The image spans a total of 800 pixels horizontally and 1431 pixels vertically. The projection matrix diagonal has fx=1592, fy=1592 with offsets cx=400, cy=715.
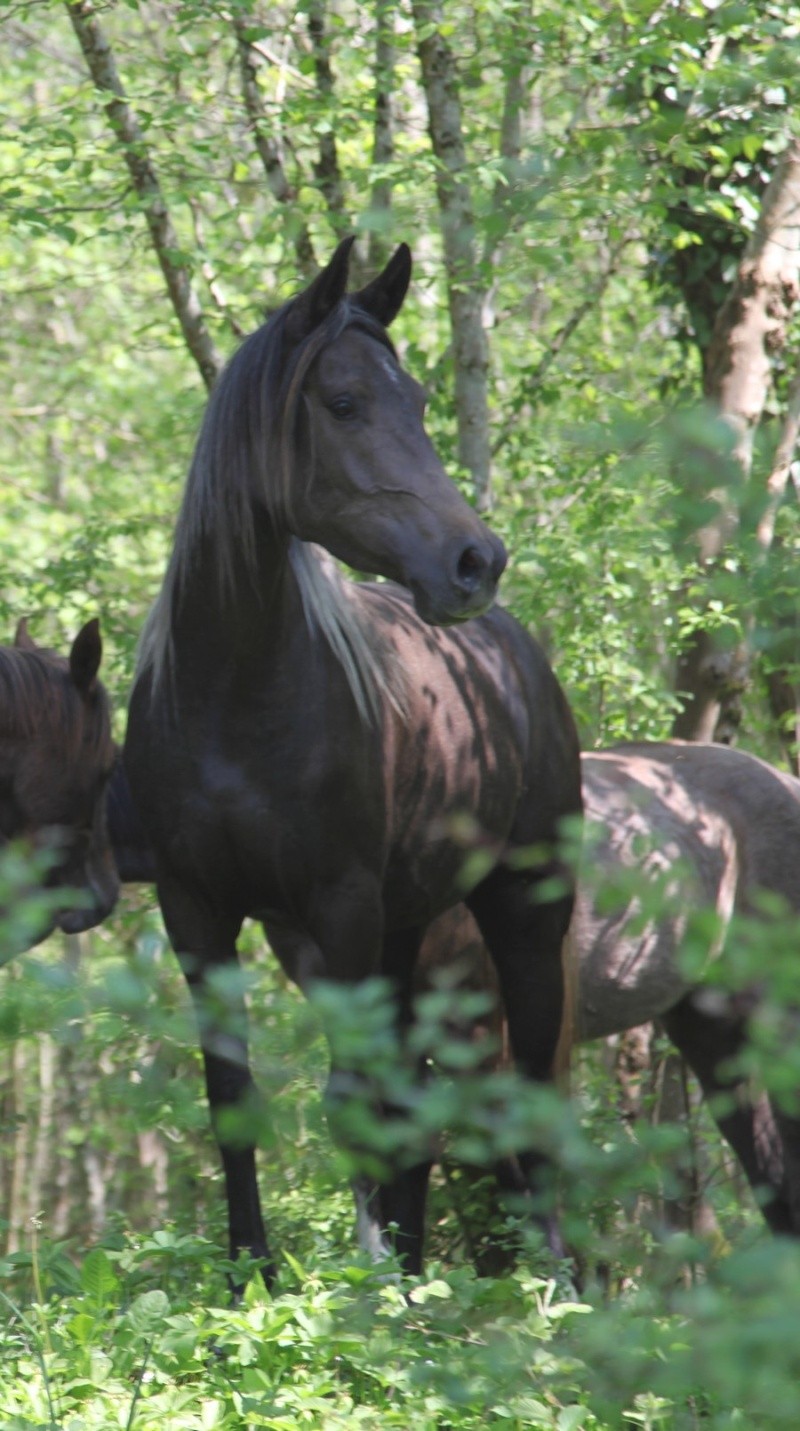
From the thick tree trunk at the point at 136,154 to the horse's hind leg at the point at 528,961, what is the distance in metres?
2.56

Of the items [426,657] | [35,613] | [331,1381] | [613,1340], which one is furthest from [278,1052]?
[35,613]

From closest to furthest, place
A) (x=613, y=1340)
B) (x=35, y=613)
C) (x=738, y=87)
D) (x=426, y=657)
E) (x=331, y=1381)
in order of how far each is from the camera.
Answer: (x=613, y=1340)
(x=738, y=87)
(x=331, y=1381)
(x=426, y=657)
(x=35, y=613)

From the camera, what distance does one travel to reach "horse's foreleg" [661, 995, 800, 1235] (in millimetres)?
6047

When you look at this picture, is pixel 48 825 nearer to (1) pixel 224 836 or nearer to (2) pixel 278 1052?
(1) pixel 224 836

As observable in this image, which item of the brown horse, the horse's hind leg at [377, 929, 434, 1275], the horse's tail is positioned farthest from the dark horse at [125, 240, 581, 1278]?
the brown horse

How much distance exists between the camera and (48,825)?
15.1ft

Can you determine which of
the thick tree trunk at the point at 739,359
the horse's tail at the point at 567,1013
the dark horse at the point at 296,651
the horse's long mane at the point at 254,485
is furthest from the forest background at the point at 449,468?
the horse's long mane at the point at 254,485

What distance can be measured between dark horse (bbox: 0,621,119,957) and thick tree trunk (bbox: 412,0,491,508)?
7.53ft

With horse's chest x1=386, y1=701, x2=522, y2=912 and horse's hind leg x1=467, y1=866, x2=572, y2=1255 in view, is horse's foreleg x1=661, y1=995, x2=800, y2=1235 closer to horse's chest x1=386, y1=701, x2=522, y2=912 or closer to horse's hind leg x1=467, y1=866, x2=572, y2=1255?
horse's hind leg x1=467, y1=866, x2=572, y2=1255

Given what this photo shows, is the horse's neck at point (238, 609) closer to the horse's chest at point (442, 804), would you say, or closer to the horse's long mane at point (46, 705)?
the horse's chest at point (442, 804)

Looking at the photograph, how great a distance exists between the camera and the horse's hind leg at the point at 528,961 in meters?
4.80

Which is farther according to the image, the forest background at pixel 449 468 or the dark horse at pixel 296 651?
the dark horse at pixel 296 651

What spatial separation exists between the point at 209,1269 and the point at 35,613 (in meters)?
A: 3.90

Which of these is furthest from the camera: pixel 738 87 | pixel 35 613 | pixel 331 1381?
pixel 35 613
